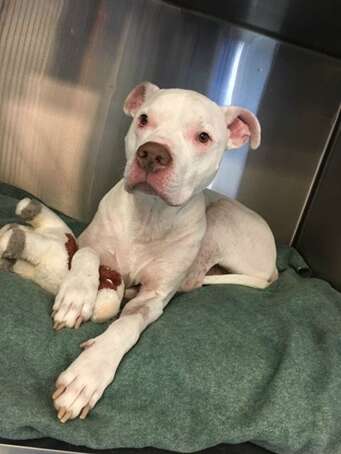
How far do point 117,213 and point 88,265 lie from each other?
11.3 inches

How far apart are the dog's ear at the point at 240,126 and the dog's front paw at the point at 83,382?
2.66 ft

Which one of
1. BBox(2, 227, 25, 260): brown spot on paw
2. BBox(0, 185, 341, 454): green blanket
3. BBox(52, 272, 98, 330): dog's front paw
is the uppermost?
BBox(2, 227, 25, 260): brown spot on paw

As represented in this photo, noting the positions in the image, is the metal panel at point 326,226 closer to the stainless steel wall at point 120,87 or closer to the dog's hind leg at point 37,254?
the stainless steel wall at point 120,87

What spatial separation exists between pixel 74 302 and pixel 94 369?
0.70ft

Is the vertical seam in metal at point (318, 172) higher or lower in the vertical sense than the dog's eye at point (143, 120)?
lower

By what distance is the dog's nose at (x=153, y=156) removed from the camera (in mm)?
1259

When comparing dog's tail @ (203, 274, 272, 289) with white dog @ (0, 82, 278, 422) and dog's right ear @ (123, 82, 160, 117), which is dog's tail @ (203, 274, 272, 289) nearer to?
white dog @ (0, 82, 278, 422)

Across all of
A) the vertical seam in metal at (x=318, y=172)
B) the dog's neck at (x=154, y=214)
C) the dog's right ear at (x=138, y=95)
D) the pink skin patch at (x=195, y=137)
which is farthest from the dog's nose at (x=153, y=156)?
the vertical seam in metal at (x=318, y=172)

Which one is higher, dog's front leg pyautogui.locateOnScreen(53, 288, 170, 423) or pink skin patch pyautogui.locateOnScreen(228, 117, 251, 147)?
pink skin patch pyautogui.locateOnScreen(228, 117, 251, 147)

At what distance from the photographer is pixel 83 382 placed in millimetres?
1004

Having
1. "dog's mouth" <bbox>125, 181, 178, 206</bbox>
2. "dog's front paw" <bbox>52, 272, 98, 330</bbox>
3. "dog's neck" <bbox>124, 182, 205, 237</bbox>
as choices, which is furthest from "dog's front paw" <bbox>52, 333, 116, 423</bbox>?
"dog's neck" <bbox>124, 182, 205, 237</bbox>

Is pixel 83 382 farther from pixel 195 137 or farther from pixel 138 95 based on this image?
pixel 138 95

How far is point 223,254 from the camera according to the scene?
1896 mm

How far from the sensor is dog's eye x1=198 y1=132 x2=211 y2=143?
140cm
